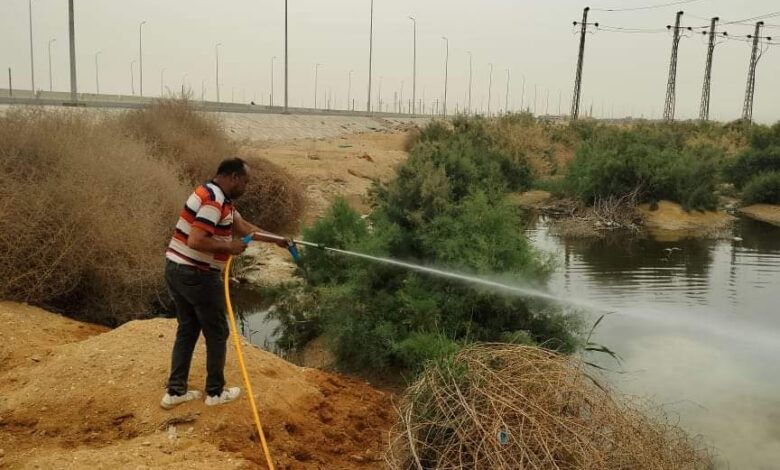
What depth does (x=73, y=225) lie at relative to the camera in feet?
30.2

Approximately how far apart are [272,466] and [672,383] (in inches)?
226

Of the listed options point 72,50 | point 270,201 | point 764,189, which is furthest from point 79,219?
point 764,189

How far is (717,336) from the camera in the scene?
1038cm

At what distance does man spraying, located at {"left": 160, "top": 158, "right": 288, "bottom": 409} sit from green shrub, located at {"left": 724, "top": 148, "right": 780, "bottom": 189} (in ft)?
93.2

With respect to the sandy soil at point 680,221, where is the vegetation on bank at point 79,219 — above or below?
above

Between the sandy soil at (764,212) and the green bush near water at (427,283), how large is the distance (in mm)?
18684

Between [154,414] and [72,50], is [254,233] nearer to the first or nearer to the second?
[154,414]

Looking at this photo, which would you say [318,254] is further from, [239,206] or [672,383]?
[239,206]

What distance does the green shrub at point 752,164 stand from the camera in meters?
28.2

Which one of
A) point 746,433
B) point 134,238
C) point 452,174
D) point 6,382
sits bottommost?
point 746,433

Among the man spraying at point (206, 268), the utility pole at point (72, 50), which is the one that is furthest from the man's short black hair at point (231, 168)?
the utility pole at point (72, 50)

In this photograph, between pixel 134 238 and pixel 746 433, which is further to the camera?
pixel 134 238

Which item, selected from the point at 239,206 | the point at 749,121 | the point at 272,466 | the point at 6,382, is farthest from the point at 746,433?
the point at 749,121

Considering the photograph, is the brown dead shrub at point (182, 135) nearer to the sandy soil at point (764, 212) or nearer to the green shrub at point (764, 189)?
the sandy soil at point (764, 212)
